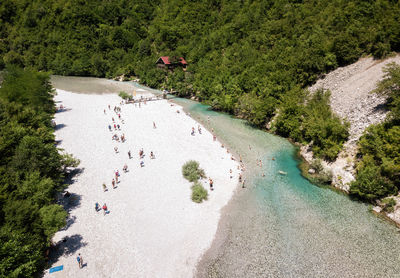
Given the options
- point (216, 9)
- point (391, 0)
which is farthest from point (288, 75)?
point (216, 9)

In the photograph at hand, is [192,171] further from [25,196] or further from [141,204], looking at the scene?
[25,196]

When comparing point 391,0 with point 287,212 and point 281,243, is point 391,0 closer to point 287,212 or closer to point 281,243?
point 287,212

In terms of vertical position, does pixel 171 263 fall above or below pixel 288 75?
below

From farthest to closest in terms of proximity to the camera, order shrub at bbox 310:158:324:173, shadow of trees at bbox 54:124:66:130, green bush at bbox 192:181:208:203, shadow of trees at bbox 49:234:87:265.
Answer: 1. shadow of trees at bbox 54:124:66:130
2. shrub at bbox 310:158:324:173
3. green bush at bbox 192:181:208:203
4. shadow of trees at bbox 49:234:87:265

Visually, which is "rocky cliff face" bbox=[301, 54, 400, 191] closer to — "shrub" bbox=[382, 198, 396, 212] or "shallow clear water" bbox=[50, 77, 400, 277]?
"shrub" bbox=[382, 198, 396, 212]

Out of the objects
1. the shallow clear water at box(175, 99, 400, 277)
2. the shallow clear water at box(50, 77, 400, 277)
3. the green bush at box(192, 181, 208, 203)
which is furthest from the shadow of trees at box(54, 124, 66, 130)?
the shallow clear water at box(175, 99, 400, 277)

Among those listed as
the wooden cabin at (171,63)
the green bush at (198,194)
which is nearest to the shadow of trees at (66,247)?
the green bush at (198,194)

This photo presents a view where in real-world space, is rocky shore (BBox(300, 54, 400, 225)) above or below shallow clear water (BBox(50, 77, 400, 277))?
above
